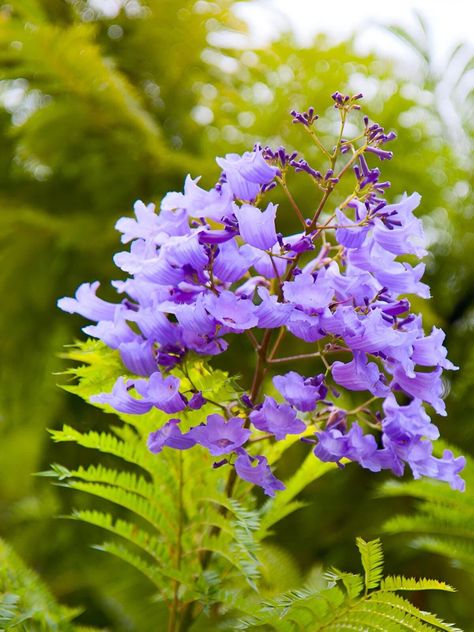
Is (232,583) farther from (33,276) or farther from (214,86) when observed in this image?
(214,86)

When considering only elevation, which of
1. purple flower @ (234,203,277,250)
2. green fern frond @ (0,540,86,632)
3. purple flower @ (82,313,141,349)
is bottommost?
green fern frond @ (0,540,86,632)

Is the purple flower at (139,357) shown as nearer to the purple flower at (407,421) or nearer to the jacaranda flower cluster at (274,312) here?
the jacaranda flower cluster at (274,312)

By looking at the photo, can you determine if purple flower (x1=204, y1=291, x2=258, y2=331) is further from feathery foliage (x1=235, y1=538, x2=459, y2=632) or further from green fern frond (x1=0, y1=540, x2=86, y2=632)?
green fern frond (x1=0, y1=540, x2=86, y2=632)

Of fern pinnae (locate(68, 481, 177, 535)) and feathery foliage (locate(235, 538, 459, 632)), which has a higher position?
feathery foliage (locate(235, 538, 459, 632))

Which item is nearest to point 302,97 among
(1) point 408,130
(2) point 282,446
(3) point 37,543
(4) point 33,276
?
(1) point 408,130

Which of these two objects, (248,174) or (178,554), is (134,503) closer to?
(178,554)

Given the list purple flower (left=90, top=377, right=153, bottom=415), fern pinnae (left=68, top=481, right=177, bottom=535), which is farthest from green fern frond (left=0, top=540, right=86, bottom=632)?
purple flower (left=90, top=377, right=153, bottom=415)

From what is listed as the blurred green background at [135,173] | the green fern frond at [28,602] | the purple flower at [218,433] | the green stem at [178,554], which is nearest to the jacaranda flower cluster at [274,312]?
the purple flower at [218,433]

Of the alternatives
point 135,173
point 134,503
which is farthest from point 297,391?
point 135,173
